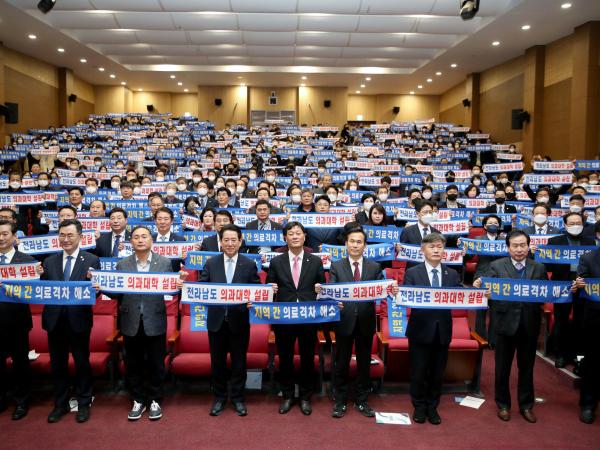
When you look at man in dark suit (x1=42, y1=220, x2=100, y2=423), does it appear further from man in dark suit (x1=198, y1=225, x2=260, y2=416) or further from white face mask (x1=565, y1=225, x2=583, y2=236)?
white face mask (x1=565, y1=225, x2=583, y2=236)

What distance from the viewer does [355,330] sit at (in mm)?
4188

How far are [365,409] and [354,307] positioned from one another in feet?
2.89

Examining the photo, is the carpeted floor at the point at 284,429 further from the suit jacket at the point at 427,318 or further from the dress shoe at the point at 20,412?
the suit jacket at the point at 427,318

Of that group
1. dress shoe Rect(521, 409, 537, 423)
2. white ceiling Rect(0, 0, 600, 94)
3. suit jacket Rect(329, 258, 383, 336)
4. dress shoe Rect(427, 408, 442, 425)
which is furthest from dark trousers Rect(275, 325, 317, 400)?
white ceiling Rect(0, 0, 600, 94)

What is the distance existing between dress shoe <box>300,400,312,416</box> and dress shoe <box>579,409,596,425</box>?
2.27 meters

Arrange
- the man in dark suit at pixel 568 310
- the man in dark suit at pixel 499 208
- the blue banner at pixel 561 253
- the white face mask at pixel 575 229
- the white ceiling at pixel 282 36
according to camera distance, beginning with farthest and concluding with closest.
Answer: the white ceiling at pixel 282 36, the man in dark suit at pixel 499 208, the white face mask at pixel 575 229, the blue banner at pixel 561 253, the man in dark suit at pixel 568 310

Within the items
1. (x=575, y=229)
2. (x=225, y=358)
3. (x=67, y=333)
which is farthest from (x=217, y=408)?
(x=575, y=229)

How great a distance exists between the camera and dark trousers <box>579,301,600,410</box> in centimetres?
415

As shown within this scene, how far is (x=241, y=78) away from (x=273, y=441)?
25.9 meters

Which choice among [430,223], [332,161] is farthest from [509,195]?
[332,161]

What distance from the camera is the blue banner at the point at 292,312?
13.4ft

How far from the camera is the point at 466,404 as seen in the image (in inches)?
175

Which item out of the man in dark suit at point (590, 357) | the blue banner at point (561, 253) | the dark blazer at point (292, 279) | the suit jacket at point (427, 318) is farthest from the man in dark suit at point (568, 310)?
the dark blazer at point (292, 279)

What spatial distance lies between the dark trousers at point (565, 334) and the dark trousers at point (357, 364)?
91.3 inches
